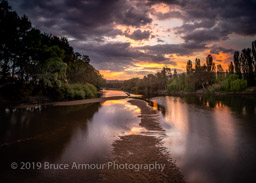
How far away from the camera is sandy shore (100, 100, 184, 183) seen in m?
6.77

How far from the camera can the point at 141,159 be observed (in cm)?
858

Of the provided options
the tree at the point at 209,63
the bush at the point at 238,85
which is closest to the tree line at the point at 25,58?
the bush at the point at 238,85

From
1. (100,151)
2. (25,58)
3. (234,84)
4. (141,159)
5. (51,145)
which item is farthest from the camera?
(234,84)

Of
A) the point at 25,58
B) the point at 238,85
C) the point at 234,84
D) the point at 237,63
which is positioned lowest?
the point at 238,85

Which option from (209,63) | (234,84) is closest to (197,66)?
(209,63)

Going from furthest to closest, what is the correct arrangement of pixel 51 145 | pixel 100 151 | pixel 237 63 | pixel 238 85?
pixel 237 63
pixel 238 85
pixel 51 145
pixel 100 151

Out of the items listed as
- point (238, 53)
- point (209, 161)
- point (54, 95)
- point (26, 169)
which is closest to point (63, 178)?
point (26, 169)

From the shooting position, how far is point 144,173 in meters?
7.13

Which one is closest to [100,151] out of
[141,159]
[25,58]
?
[141,159]

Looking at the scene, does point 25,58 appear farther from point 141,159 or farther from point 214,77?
point 214,77

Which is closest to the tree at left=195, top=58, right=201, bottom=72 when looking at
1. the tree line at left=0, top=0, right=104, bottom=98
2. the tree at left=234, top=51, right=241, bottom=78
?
the tree at left=234, top=51, right=241, bottom=78

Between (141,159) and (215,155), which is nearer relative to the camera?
(141,159)

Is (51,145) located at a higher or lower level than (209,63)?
lower

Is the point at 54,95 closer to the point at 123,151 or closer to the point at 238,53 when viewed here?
the point at 123,151
